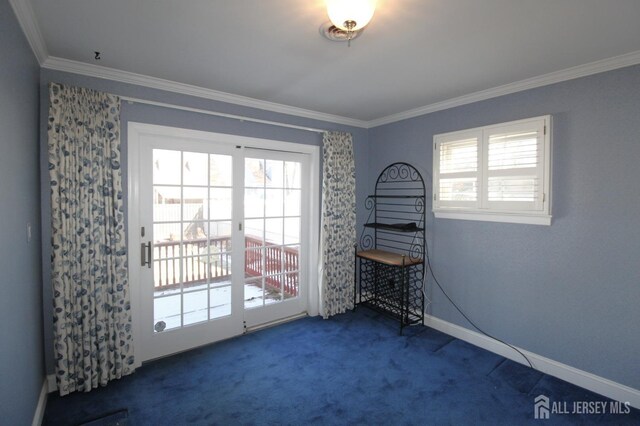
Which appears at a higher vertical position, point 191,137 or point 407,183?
point 191,137

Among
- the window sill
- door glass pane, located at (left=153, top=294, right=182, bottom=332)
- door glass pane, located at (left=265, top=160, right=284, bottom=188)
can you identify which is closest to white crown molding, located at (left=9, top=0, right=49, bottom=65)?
door glass pane, located at (left=265, top=160, right=284, bottom=188)

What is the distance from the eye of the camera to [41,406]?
2133 mm

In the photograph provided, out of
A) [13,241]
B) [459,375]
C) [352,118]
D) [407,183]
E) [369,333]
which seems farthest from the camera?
[352,118]

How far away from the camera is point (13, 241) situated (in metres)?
1.67

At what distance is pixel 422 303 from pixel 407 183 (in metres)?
1.42

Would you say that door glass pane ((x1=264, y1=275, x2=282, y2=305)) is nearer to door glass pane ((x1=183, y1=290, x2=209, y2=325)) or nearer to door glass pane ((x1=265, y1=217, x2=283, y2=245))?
door glass pane ((x1=265, y1=217, x2=283, y2=245))

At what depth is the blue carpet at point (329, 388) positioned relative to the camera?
7.10ft

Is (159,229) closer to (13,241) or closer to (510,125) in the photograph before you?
(13,241)

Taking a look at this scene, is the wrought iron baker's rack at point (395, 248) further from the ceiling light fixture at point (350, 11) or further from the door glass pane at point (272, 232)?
the ceiling light fixture at point (350, 11)

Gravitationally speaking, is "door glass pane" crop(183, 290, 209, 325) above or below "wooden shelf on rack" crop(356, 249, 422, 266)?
below

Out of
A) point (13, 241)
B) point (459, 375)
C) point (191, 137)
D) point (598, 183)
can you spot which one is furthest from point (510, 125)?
point (13, 241)

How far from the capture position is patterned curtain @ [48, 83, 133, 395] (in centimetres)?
230

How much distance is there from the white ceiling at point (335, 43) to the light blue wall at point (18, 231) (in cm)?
35

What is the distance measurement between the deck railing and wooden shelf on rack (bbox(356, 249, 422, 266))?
877 millimetres
